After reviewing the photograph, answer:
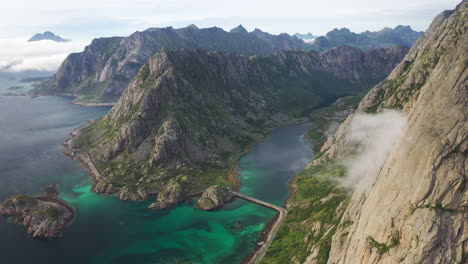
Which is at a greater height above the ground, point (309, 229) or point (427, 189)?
point (427, 189)

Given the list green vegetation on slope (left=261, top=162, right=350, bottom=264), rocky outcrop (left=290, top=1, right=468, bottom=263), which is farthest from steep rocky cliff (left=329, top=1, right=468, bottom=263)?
green vegetation on slope (left=261, top=162, right=350, bottom=264)

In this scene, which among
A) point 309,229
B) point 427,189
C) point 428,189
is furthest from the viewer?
point 309,229

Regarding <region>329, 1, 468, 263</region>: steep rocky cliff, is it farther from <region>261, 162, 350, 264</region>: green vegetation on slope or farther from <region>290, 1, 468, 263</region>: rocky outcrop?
<region>261, 162, 350, 264</region>: green vegetation on slope

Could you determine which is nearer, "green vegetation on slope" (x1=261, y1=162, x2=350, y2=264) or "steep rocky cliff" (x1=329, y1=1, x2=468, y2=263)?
"steep rocky cliff" (x1=329, y1=1, x2=468, y2=263)

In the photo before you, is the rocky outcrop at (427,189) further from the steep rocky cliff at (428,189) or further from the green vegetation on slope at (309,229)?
the green vegetation on slope at (309,229)

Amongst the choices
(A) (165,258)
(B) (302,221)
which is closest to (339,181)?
(B) (302,221)

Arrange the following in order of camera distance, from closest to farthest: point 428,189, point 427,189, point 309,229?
point 428,189 < point 427,189 < point 309,229

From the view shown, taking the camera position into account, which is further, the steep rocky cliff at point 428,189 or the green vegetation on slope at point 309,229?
the green vegetation on slope at point 309,229

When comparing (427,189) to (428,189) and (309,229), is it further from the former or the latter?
(309,229)

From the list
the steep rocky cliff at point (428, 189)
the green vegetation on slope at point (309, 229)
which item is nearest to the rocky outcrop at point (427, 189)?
the steep rocky cliff at point (428, 189)

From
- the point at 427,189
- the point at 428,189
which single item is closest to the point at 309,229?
the point at 427,189

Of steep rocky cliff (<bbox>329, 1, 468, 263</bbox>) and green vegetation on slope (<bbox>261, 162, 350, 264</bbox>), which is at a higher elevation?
steep rocky cliff (<bbox>329, 1, 468, 263</bbox>)

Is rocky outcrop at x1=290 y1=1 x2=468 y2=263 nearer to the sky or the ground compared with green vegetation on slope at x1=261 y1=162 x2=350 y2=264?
nearer to the sky
